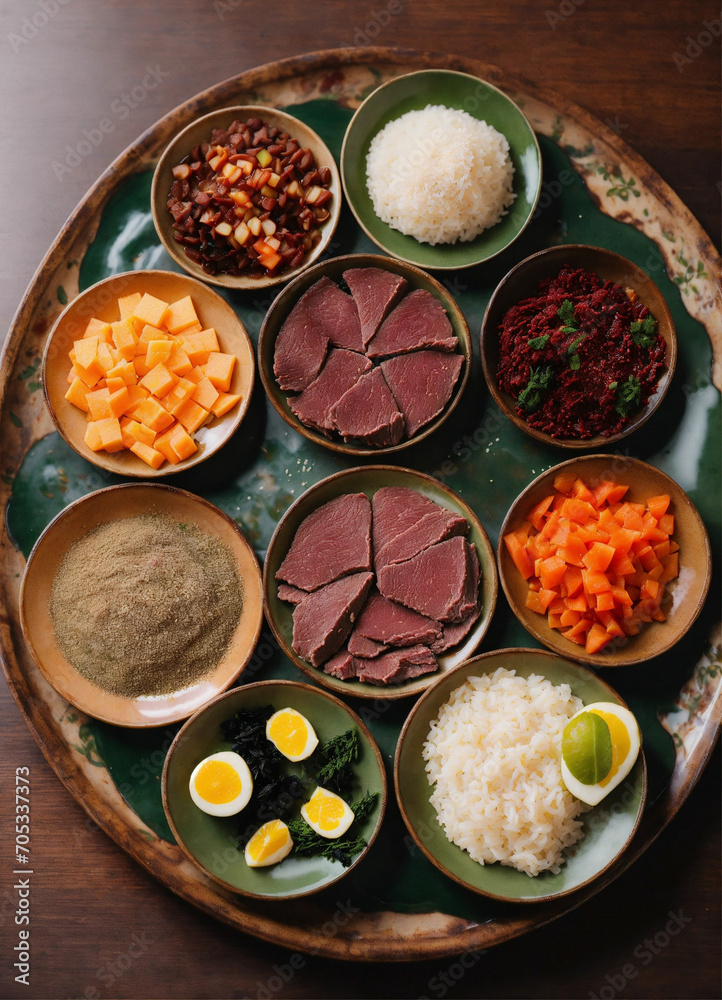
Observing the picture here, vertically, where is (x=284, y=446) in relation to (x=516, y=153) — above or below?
below

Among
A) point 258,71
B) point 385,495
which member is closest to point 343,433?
point 385,495

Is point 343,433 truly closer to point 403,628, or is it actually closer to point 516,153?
point 403,628

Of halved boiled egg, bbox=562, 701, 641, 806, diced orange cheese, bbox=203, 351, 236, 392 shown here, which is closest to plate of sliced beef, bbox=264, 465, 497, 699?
halved boiled egg, bbox=562, 701, 641, 806

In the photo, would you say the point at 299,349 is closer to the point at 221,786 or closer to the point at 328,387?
the point at 328,387

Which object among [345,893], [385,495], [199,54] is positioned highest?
[199,54]

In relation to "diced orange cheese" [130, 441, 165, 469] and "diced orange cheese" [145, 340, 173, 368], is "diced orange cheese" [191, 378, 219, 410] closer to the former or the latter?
"diced orange cheese" [145, 340, 173, 368]

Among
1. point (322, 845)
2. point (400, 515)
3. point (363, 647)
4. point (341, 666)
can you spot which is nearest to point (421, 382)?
point (400, 515)

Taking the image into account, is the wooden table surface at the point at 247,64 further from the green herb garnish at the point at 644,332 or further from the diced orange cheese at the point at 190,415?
the diced orange cheese at the point at 190,415

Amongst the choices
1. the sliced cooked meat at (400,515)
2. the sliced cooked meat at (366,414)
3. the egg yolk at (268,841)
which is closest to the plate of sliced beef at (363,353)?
the sliced cooked meat at (366,414)
